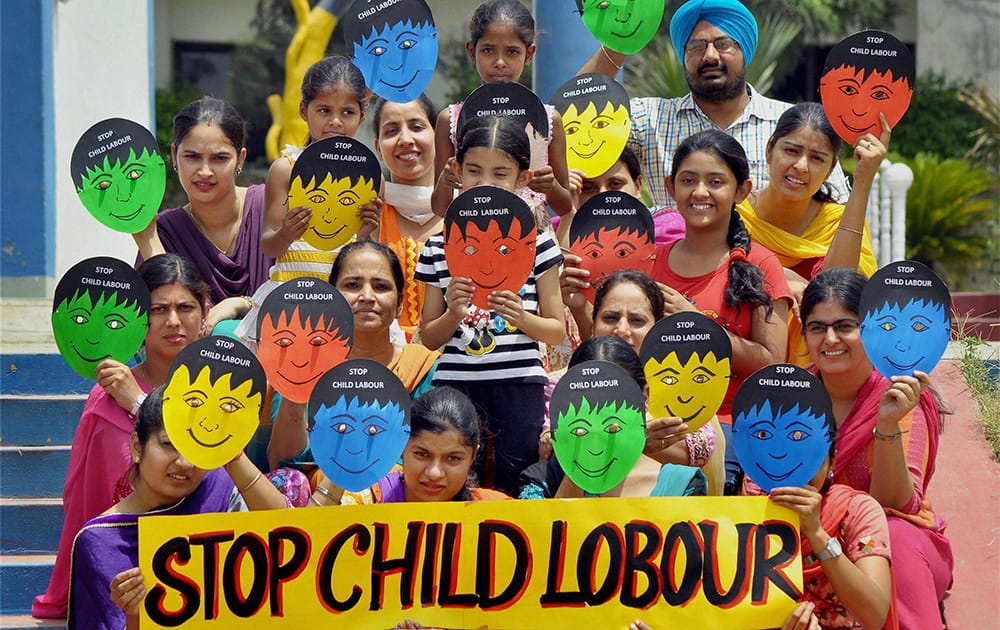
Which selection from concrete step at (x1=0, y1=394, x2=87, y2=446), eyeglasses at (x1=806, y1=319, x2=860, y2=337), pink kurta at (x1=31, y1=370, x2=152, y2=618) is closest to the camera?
eyeglasses at (x1=806, y1=319, x2=860, y2=337)

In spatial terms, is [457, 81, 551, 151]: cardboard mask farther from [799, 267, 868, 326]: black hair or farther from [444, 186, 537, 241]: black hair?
[799, 267, 868, 326]: black hair

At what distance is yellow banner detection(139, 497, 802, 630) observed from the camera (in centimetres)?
345

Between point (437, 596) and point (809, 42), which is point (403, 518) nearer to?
point (437, 596)

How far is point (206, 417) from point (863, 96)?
2.35 m

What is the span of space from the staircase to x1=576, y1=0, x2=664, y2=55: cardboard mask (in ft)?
8.03

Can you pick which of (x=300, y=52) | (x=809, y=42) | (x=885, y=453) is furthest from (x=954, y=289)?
(x=885, y=453)

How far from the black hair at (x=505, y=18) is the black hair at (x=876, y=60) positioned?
42.9 inches

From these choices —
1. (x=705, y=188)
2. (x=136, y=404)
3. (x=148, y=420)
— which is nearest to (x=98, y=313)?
(x=136, y=404)

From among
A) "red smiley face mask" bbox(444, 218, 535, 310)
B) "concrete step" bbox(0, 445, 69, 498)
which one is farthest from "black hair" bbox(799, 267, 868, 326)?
"concrete step" bbox(0, 445, 69, 498)

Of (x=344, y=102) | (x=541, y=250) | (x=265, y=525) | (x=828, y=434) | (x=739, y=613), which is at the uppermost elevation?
(x=344, y=102)

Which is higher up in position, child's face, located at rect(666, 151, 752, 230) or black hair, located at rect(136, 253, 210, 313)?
child's face, located at rect(666, 151, 752, 230)

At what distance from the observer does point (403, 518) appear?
3.49 metres

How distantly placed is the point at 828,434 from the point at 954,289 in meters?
11.1

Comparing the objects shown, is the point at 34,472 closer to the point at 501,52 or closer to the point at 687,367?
the point at 501,52
